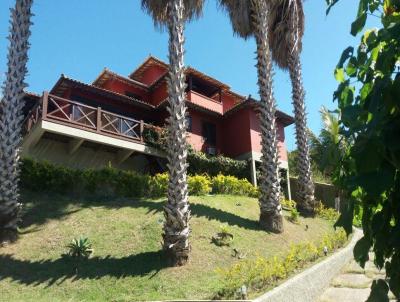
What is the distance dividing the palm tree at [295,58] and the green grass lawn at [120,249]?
8.41 ft

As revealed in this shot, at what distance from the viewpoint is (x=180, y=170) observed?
43.9 feet

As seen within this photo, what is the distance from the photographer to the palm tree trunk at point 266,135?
1642cm

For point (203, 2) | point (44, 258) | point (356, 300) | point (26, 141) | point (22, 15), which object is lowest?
point (356, 300)

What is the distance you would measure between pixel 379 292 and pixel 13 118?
14.0m

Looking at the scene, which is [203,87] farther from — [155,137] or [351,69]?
[351,69]

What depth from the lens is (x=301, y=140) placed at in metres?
21.1

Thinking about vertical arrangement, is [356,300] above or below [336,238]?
below

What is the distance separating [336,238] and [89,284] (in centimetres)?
863

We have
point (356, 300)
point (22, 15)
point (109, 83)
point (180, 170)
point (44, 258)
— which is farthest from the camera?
point (109, 83)

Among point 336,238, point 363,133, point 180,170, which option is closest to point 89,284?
point 180,170

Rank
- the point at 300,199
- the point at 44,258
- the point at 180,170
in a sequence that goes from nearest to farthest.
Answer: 1. the point at 44,258
2. the point at 180,170
3. the point at 300,199

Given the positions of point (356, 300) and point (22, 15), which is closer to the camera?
point (356, 300)

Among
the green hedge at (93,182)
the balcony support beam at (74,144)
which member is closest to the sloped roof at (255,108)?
the green hedge at (93,182)

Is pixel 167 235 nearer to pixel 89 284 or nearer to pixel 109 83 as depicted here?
pixel 89 284
